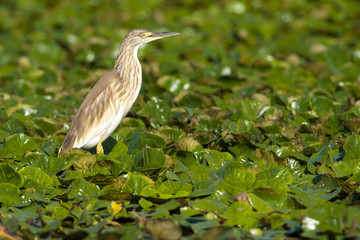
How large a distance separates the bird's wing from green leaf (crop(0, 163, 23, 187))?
37.4 inches

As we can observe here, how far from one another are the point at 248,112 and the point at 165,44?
4421 mm

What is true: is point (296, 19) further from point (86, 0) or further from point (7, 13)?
point (7, 13)

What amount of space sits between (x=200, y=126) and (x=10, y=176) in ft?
6.45

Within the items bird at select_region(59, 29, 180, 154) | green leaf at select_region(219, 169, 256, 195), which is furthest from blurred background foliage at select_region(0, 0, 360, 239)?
bird at select_region(59, 29, 180, 154)

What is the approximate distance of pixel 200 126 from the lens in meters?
5.89

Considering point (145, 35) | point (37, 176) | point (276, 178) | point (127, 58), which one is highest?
point (145, 35)

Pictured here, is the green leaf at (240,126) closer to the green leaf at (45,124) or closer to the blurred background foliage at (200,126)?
the blurred background foliage at (200,126)

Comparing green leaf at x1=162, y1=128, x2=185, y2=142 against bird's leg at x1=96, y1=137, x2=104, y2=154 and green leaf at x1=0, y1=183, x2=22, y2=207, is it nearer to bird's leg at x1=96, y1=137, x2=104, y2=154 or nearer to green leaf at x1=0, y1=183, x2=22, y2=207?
bird's leg at x1=96, y1=137, x2=104, y2=154

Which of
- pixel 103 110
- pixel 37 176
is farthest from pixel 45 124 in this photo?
pixel 37 176

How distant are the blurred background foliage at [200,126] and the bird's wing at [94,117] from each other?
20cm

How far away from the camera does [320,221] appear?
3656mm

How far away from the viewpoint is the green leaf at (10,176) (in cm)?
455

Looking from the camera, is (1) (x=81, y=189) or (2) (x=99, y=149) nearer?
(1) (x=81, y=189)

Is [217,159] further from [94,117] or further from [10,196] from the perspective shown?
[10,196]
